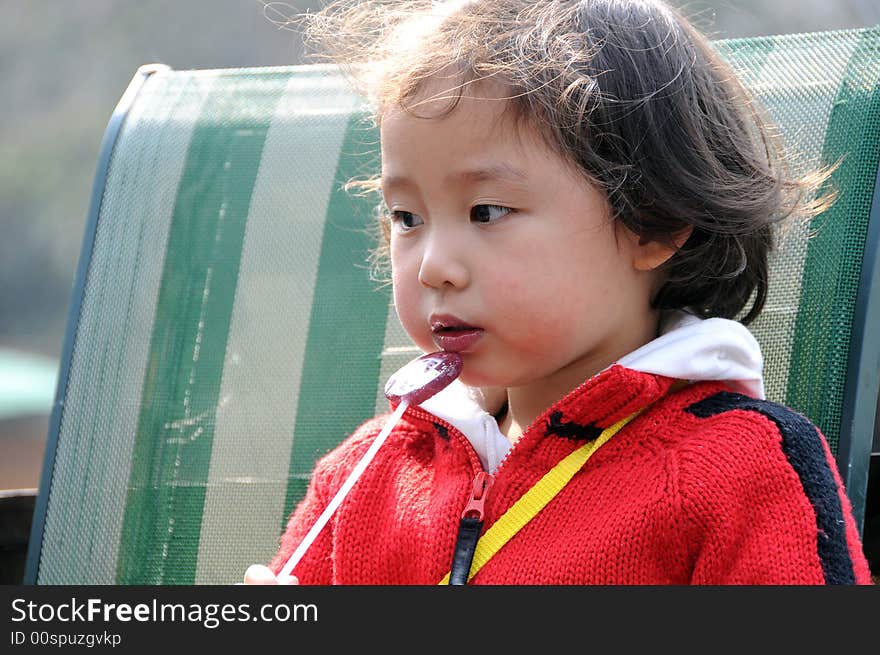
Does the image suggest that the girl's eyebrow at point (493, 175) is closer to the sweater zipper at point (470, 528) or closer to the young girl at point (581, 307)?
the young girl at point (581, 307)

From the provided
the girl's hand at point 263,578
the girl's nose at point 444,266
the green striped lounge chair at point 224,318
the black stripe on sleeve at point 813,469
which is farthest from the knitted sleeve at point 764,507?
the green striped lounge chair at point 224,318

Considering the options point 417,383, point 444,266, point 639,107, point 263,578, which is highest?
point 639,107

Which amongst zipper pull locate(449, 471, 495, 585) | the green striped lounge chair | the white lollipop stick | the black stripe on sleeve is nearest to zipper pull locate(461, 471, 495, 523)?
zipper pull locate(449, 471, 495, 585)

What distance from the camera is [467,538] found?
1.18 metres

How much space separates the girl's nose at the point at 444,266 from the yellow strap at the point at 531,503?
0.67 feet

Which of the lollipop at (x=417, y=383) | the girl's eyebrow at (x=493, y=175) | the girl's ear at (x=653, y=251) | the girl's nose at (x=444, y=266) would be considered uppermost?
the girl's eyebrow at (x=493, y=175)

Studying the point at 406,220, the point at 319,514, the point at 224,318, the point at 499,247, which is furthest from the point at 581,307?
the point at 224,318

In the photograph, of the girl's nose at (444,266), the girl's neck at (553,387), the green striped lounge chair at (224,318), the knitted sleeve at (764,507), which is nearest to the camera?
the knitted sleeve at (764,507)

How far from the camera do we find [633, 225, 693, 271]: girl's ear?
1.22 metres

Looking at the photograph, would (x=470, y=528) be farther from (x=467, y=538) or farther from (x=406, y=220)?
(x=406, y=220)

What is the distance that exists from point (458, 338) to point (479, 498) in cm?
16

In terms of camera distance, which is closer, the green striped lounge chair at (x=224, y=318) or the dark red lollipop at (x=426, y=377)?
the dark red lollipop at (x=426, y=377)

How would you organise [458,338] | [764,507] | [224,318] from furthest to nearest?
[224,318]
[458,338]
[764,507]

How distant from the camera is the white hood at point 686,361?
1166 mm
